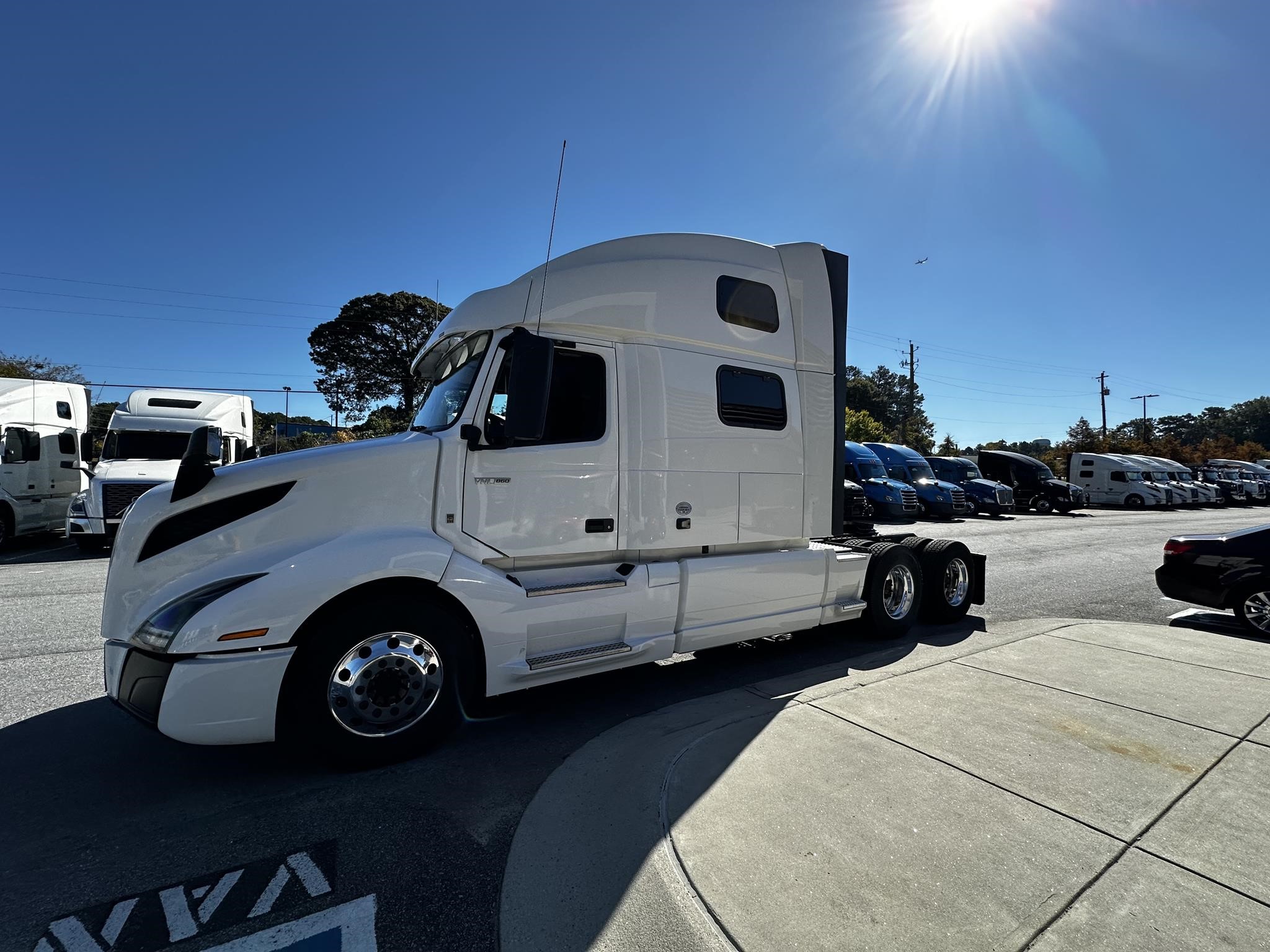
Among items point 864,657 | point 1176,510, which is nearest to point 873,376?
point 1176,510

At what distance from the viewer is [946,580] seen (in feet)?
22.7

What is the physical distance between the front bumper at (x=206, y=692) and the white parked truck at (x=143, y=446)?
8.25 meters

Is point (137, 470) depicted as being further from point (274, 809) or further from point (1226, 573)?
point (1226, 573)

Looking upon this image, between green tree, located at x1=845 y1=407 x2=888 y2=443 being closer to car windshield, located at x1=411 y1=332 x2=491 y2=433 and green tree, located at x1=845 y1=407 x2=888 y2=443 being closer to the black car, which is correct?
the black car

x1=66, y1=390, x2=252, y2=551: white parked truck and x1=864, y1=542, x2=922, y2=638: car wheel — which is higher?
x1=66, y1=390, x2=252, y2=551: white parked truck

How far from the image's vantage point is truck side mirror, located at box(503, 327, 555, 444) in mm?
3658

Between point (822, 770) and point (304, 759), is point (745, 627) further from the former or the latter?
point (304, 759)

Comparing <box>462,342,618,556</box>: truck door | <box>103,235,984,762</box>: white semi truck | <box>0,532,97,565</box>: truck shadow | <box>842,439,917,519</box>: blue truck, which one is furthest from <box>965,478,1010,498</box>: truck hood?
<box>0,532,97,565</box>: truck shadow

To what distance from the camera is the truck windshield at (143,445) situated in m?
12.0

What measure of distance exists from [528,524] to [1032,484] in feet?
105

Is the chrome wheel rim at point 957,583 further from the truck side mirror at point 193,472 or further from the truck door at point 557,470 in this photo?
the truck side mirror at point 193,472

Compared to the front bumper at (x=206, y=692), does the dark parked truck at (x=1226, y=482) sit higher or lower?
higher

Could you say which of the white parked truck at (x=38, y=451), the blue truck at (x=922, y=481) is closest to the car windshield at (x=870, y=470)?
the blue truck at (x=922, y=481)

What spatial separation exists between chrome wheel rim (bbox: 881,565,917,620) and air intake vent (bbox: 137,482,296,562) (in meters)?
5.51
